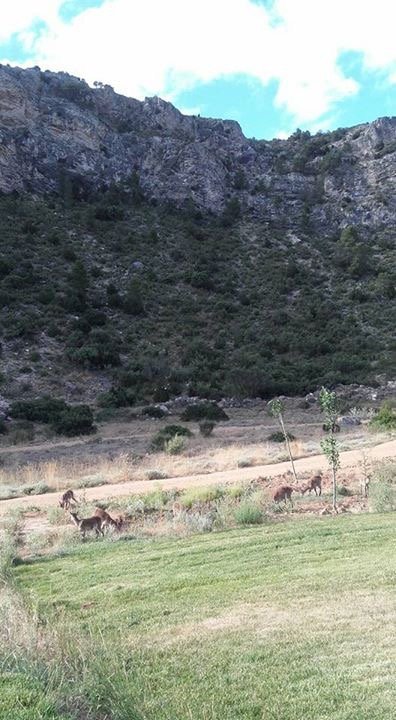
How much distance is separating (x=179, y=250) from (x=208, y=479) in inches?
1408

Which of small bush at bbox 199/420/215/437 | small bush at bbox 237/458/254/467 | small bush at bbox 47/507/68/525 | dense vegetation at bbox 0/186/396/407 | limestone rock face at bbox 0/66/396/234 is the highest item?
limestone rock face at bbox 0/66/396/234

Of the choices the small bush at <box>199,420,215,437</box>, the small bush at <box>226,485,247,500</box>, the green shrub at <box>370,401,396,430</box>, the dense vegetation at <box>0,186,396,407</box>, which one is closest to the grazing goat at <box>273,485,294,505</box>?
the small bush at <box>226,485,247,500</box>

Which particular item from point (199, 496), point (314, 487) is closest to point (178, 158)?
point (199, 496)

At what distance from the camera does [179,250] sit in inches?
2116

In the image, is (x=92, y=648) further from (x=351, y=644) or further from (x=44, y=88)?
(x=44, y=88)

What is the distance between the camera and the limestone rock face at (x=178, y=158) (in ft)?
188

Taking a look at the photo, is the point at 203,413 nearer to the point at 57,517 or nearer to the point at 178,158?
the point at 57,517

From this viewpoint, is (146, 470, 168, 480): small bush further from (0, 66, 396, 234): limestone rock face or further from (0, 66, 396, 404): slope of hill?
(0, 66, 396, 234): limestone rock face

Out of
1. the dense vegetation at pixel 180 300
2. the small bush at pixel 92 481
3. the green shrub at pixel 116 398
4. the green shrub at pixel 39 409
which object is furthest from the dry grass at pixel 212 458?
the dense vegetation at pixel 180 300

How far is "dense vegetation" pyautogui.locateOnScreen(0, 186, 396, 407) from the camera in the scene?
39000 millimetres

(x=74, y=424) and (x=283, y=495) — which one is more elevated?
(x=74, y=424)

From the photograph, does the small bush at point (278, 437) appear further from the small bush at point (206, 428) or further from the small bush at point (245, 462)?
the small bush at point (245, 462)

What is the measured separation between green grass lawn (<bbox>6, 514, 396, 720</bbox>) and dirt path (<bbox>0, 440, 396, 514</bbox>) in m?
7.18

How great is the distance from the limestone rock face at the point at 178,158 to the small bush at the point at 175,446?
35455 millimetres
